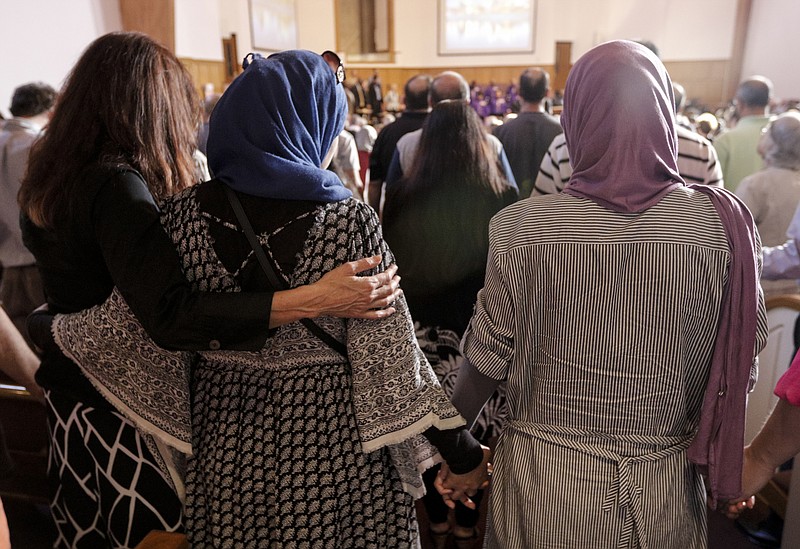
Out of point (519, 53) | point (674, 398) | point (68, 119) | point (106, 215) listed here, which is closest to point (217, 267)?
point (106, 215)

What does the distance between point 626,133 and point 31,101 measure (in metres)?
3.44

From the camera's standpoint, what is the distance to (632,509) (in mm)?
1139

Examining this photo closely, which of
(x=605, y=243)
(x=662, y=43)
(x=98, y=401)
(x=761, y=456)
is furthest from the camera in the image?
(x=662, y=43)

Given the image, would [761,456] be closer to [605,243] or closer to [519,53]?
[605,243]

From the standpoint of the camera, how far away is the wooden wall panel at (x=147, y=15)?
5.96 meters

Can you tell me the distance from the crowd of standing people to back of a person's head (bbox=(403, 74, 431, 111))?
2.41 m

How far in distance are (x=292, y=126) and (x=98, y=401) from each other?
2.44ft

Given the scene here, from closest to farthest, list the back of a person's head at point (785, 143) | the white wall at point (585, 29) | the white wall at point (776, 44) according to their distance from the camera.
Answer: the back of a person's head at point (785, 143)
the white wall at point (585, 29)
the white wall at point (776, 44)

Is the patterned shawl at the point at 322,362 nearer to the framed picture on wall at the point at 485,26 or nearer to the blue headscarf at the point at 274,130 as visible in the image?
the blue headscarf at the point at 274,130

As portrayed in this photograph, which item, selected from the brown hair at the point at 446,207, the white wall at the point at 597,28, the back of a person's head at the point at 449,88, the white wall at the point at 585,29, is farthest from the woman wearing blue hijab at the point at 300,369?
the white wall at the point at 597,28

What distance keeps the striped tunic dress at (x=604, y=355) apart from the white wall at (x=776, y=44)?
571 inches

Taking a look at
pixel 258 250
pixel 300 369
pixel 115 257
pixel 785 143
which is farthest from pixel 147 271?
pixel 785 143

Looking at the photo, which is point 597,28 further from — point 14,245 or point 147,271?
point 147,271

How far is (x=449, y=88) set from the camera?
3.40m
